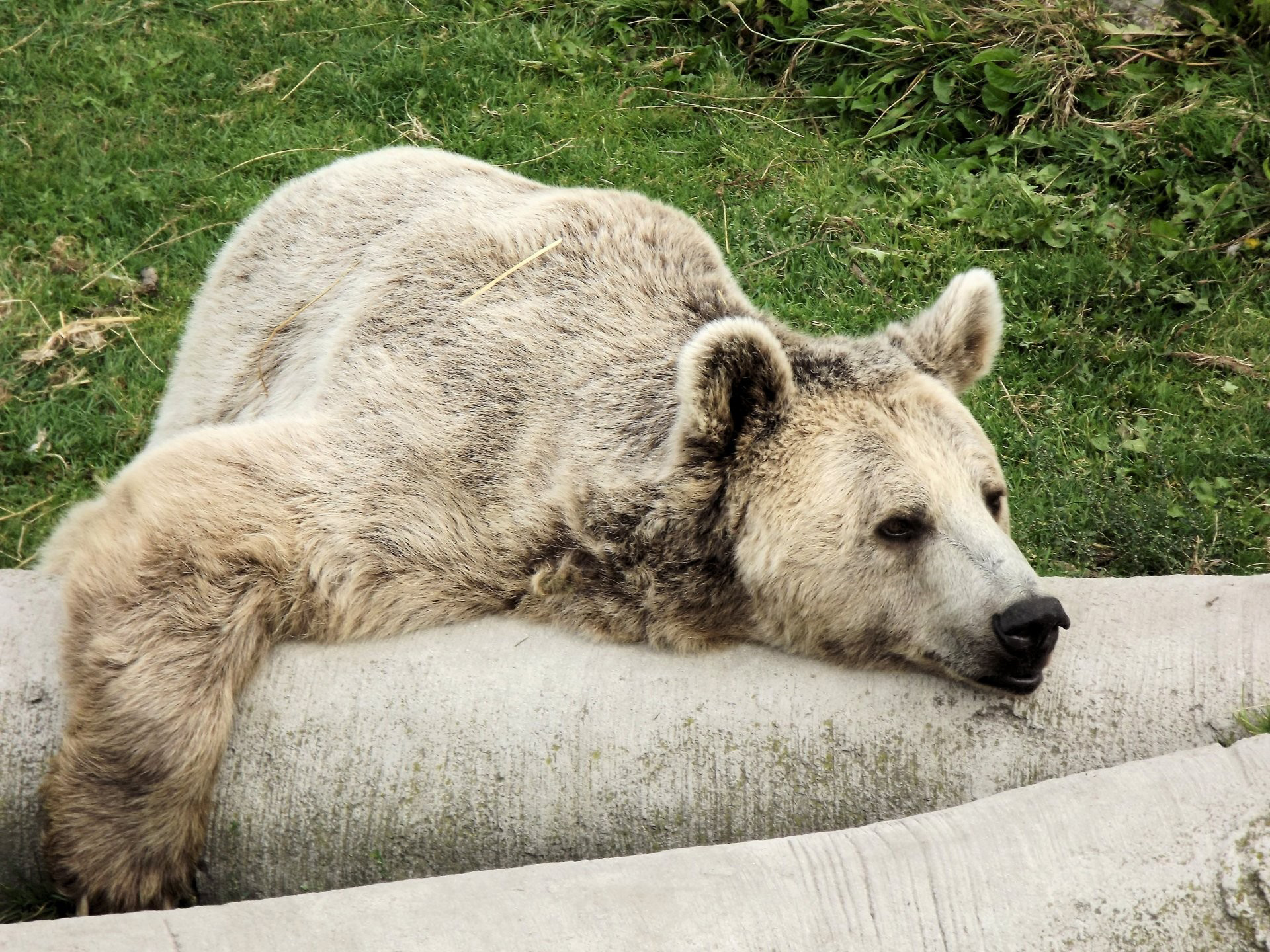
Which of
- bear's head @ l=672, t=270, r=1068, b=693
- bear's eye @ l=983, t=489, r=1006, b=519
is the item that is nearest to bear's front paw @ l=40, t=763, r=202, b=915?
bear's head @ l=672, t=270, r=1068, b=693

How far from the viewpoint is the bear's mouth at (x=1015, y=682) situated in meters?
3.74

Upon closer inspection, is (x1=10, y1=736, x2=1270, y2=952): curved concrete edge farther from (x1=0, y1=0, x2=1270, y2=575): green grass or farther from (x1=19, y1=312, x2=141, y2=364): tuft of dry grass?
(x1=19, y1=312, x2=141, y2=364): tuft of dry grass

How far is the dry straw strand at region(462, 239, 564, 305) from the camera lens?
481 centimetres

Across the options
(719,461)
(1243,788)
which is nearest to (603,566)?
(719,461)

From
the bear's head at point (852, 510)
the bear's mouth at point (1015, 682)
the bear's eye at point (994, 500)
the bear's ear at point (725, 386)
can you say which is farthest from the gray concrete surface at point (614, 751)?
A: the bear's ear at point (725, 386)

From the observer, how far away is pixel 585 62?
331 inches

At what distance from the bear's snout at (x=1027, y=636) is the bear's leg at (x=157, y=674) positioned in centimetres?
220

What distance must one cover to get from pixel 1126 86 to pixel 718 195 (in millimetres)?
2553

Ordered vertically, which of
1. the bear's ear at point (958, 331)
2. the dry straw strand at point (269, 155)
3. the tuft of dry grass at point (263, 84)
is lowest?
the dry straw strand at point (269, 155)

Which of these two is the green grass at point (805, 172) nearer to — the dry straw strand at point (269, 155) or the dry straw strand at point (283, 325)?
the dry straw strand at point (269, 155)

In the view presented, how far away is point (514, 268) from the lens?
4895mm

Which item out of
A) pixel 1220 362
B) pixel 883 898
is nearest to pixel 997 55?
pixel 1220 362

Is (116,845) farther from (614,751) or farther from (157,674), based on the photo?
(614,751)

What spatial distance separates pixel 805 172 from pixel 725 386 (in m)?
4.28
